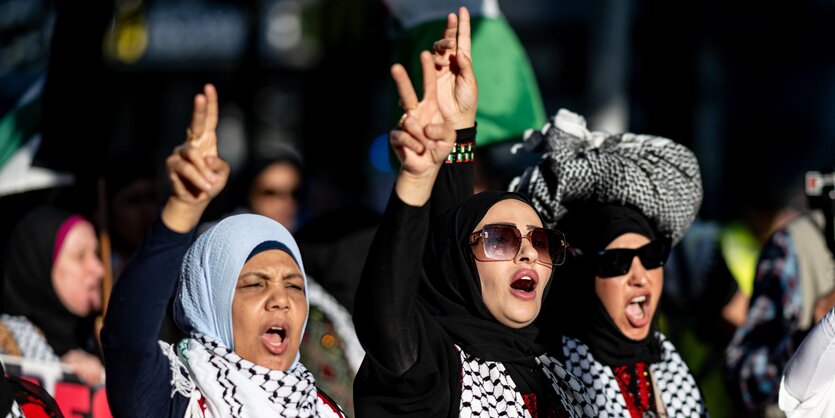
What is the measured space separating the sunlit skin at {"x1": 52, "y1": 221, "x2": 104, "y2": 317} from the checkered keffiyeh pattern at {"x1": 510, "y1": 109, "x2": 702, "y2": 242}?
1740 millimetres

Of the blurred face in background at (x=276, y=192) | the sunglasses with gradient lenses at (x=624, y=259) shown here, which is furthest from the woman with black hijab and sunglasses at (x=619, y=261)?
the blurred face in background at (x=276, y=192)

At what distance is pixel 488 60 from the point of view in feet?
17.7

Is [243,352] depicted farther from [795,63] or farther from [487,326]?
[795,63]

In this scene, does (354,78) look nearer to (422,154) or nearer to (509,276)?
(509,276)

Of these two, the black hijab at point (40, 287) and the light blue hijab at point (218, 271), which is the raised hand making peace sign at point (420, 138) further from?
the black hijab at point (40, 287)

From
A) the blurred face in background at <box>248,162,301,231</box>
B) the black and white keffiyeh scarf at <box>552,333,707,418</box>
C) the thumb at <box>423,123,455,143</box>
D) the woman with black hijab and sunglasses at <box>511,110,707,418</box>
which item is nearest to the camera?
the thumb at <box>423,123,455,143</box>

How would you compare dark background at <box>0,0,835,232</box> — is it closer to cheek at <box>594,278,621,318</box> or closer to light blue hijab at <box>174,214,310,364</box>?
cheek at <box>594,278,621,318</box>

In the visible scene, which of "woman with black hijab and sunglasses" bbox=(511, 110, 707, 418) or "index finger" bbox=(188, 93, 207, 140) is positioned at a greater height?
"index finger" bbox=(188, 93, 207, 140)

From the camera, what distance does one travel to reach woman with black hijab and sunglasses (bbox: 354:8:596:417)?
292cm

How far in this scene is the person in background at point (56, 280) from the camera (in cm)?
495

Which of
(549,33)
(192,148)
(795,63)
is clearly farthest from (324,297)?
(549,33)

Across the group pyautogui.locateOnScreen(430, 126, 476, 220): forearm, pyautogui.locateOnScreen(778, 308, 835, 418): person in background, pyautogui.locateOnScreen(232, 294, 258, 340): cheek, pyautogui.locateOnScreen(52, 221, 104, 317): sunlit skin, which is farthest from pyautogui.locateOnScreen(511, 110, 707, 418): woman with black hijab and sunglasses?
pyautogui.locateOnScreen(52, 221, 104, 317): sunlit skin

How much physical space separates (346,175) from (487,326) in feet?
52.3

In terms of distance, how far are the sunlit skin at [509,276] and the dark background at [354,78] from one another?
→ 1.84 meters
